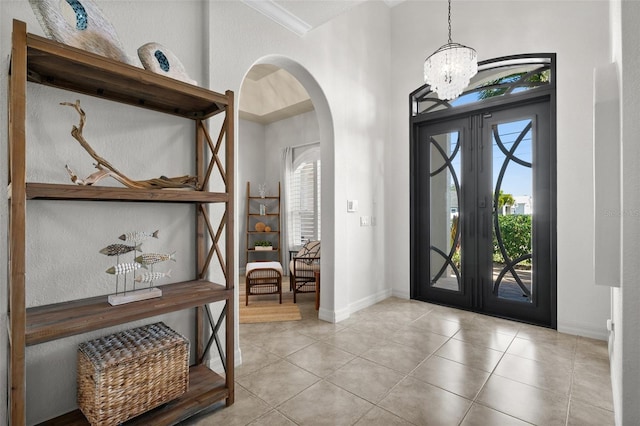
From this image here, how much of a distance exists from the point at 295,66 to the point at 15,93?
215 centimetres

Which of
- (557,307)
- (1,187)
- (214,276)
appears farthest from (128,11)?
(557,307)

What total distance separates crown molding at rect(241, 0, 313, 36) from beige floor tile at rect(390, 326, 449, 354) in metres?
2.84

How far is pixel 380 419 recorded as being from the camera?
169 centimetres

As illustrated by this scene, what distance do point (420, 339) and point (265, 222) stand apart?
4070 millimetres

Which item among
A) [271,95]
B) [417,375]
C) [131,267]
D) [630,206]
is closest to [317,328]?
[417,375]

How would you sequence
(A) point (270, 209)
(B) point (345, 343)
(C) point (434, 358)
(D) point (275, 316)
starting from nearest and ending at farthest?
(C) point (434, 358)
(B) point (345, 343)
(D) point (275, 316)
(A) point (270, 209)

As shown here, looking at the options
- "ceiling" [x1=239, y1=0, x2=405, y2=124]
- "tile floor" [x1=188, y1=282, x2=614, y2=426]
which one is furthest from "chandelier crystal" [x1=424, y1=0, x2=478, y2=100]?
"tile floor" [x1=188, y1=282, x2=614, y2=426]

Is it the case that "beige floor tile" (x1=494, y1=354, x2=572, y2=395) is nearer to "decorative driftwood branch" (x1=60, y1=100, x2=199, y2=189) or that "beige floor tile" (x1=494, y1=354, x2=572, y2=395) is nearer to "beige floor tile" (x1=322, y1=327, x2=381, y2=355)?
"beige floor tile" (x1=322, y1=327, x2=381, y2=355)

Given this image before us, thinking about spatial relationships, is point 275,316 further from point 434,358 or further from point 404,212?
point 404,212

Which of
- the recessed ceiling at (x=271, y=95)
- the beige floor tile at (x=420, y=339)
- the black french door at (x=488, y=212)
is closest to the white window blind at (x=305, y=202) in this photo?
the recessed ceiling at (x=271, y=95)

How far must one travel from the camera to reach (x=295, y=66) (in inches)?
113

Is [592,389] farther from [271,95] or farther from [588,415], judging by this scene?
[271,95]

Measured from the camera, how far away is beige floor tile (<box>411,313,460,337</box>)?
2926mm

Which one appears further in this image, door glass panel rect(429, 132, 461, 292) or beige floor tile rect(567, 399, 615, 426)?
door glass panel rect(429, 132, 461, 292)
